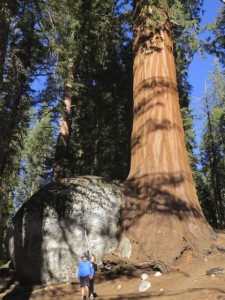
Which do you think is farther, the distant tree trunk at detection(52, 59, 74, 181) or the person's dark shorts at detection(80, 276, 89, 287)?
the distant tree trunk at detection(52, 59, 74, 181)

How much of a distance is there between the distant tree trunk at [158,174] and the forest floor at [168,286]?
35 cm

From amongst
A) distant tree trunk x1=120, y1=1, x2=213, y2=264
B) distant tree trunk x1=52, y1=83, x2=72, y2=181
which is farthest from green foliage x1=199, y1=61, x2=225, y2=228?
distant tree trunk x1=120, y1=1, x2=213, y2=264

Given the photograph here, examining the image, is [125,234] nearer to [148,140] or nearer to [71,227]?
[71,227]

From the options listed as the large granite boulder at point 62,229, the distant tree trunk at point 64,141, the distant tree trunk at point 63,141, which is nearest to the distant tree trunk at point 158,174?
the large granite boulder at point 62,229

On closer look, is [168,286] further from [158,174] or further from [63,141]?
[63,141]

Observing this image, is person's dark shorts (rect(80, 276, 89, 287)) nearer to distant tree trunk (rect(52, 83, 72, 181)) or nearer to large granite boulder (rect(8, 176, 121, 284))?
large granite boulder (rect(8, 176, 121, 284))

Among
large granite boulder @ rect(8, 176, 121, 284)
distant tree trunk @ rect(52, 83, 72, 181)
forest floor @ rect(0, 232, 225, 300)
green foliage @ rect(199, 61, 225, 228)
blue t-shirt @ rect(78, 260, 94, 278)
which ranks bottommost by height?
forest floor @ rect(0, 232, 225, 300)

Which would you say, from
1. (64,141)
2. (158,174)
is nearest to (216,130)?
(64,141)

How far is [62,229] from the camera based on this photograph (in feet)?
28.6

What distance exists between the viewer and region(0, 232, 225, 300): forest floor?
19.5 ft

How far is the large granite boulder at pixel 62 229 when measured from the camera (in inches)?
335

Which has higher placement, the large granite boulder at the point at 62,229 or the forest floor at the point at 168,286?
the large granite boulder at the point at 62,229

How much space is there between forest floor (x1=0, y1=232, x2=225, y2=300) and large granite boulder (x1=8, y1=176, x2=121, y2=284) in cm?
47

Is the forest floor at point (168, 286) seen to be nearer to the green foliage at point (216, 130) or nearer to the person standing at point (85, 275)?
the person standing at point (85, 275)
